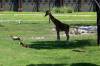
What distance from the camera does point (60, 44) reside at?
2134 centimetres

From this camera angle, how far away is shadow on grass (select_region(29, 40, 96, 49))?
797 inches

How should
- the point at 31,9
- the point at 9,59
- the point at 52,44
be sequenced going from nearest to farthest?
the point at 9,59 < the point at 52,44 < the point at 31,9

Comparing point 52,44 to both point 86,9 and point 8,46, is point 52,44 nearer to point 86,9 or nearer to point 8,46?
point 8,46

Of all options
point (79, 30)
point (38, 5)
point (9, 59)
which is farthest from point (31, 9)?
point (9, 59)

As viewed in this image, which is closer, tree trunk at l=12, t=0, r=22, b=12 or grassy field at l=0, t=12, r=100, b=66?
grassy field at l=0, t=12, r=100, b=66

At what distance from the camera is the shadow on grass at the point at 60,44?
20.2 metres

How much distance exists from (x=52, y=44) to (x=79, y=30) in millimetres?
6112

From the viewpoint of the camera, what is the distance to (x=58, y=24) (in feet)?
72.7

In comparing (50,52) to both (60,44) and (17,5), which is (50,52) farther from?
(17,5)

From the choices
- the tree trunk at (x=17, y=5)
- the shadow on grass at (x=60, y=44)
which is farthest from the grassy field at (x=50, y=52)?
the tree trunk at (x=17, y=5)

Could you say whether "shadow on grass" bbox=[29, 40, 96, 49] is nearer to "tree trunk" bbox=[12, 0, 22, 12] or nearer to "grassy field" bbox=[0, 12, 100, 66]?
"grassy field" bbox=[0, 12, 100, 66]

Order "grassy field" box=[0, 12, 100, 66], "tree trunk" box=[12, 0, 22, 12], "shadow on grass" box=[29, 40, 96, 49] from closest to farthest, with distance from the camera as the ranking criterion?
"grassy field" box=[0, 12, 100, 66] < "shadow on grass" box=[29, 40, 96, 49] < "tree trunk" box=[12, 0, 22, 12]

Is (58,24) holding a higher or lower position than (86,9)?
higher

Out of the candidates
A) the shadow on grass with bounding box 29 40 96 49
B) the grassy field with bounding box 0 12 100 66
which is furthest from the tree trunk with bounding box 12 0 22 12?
the shadow on grass with bounding box 29 40 96 49
